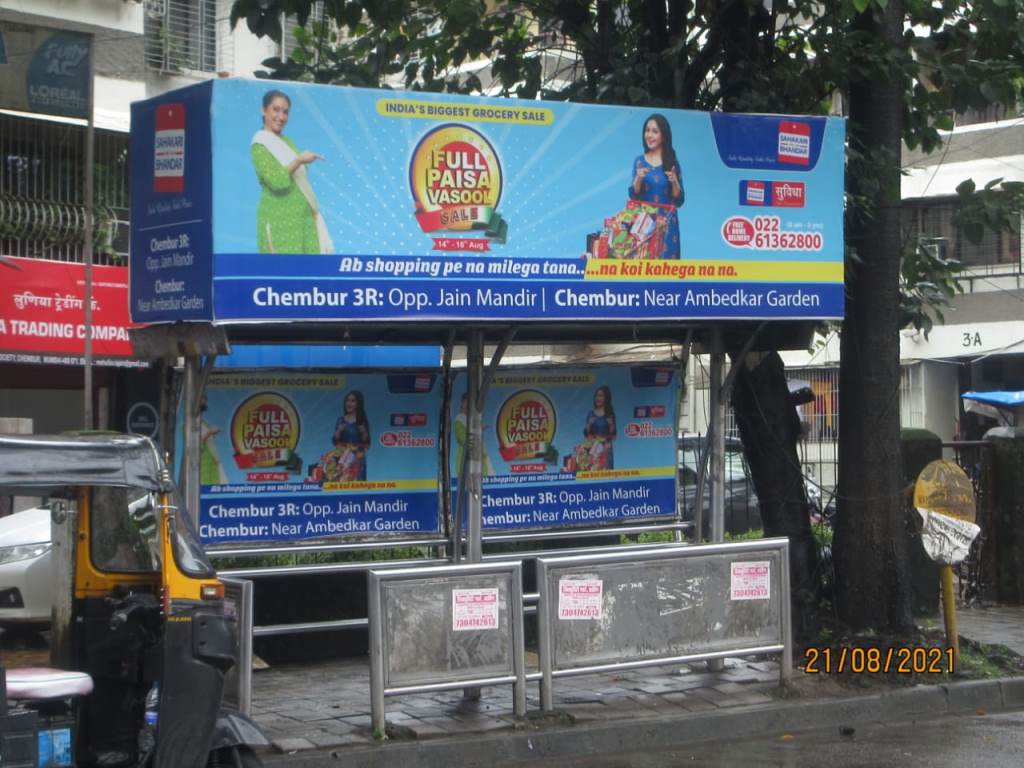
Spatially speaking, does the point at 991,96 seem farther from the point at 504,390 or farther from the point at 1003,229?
the point at 504,390

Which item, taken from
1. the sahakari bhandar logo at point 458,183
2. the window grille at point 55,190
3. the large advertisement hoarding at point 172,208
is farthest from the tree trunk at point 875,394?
the window grille at point 55,190

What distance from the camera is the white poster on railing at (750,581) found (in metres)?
9.10

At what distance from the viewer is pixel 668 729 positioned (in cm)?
845

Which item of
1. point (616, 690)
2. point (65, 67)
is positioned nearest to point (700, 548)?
point (616, 690)

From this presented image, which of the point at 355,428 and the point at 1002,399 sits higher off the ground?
the point at 1002,399

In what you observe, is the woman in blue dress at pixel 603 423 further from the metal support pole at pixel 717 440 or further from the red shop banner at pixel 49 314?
the red shop banner at pixel 49 314

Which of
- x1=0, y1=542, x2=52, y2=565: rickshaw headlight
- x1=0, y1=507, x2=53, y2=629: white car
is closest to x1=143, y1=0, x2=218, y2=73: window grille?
x1=0, y1=507, x2=53, y2=629: white car

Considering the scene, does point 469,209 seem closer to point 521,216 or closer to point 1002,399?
point 521,216

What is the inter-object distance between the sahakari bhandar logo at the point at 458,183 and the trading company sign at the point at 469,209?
0.03 ft

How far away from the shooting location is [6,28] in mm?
13672

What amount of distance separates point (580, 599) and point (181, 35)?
1284cm

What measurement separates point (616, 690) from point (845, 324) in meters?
3.30

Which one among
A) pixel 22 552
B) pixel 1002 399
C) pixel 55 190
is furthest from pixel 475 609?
pixel 1002 399

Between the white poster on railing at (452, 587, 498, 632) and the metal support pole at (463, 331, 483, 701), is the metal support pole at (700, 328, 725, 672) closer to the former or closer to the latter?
the metal support pole at (463, 331, 483, 701)
